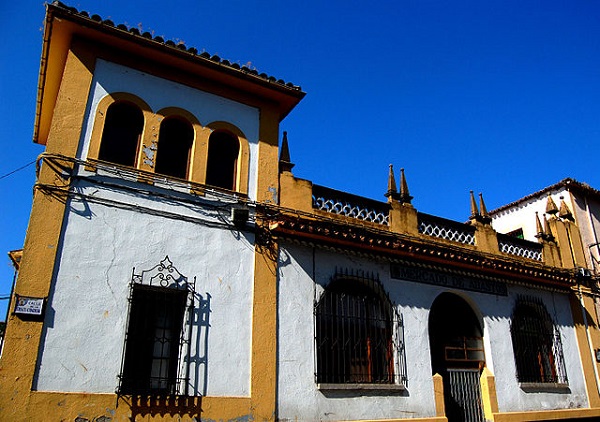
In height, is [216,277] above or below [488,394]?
above

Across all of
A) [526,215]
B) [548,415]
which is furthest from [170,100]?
[526,215]

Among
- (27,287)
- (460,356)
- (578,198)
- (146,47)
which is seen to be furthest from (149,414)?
(578,198)

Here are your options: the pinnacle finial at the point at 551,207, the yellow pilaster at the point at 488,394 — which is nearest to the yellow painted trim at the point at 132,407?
the yellow pilaster at the point at 488,394

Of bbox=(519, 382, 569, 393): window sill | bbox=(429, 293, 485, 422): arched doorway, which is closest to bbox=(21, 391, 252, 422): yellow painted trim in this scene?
bbox=(429, 293, 485, 422): arched doorway

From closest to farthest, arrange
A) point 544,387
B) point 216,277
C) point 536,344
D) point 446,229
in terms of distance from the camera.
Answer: point 216,277, point 544,387, point 446,229, point 536,344

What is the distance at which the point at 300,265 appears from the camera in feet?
30.2

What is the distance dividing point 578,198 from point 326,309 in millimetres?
10771

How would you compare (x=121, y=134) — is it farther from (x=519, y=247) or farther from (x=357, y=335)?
(x=519, y=247)

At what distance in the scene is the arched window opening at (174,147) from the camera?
8.78 m

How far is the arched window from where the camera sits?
899cm

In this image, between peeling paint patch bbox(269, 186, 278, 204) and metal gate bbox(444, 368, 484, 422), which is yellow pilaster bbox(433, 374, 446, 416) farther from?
peeling paint patch bbox(269, 186, 278, 204)

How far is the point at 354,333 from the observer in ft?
30.8

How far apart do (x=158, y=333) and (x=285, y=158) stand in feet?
13.9

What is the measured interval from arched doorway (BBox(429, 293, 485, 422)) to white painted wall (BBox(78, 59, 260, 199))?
5185 millimetres
